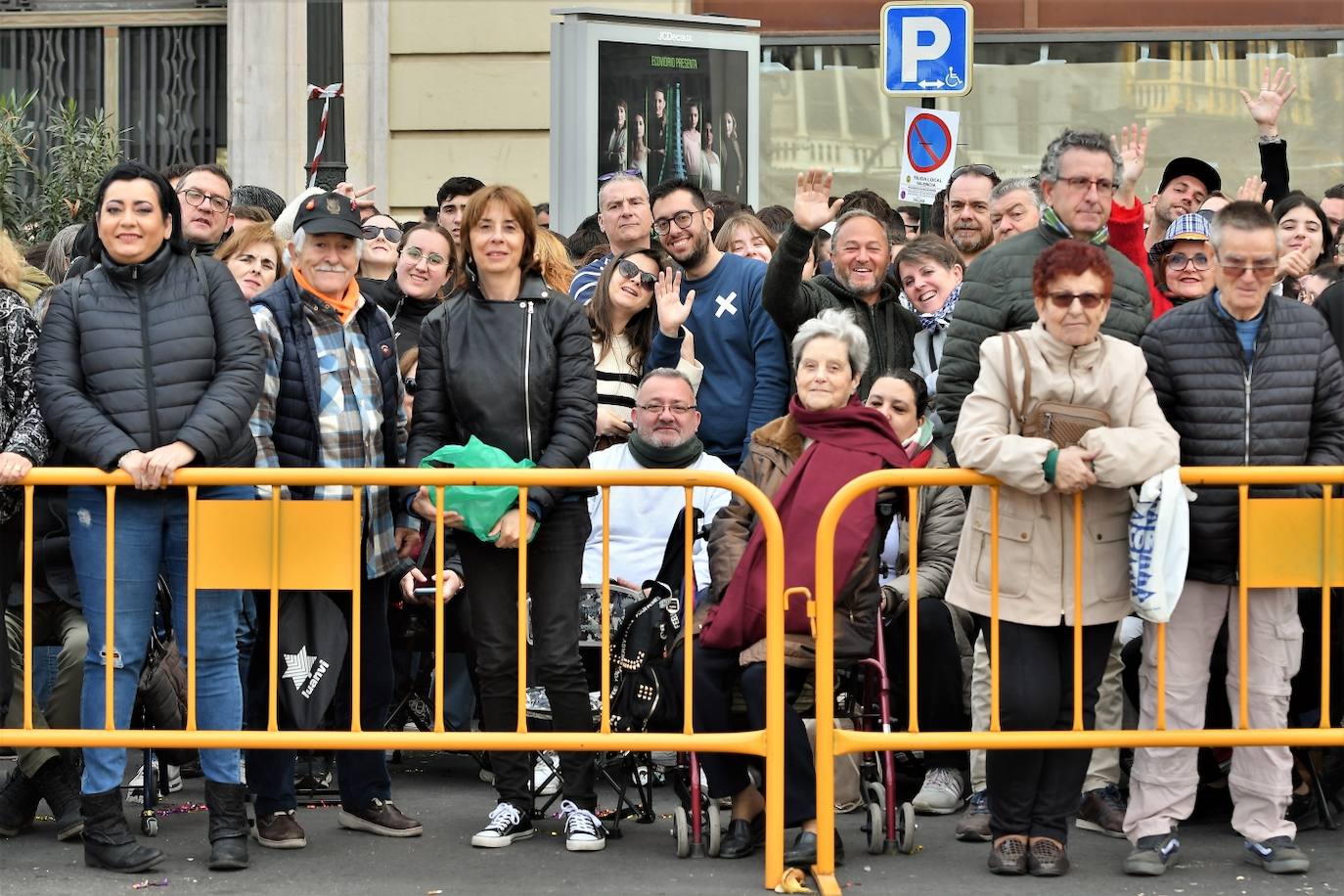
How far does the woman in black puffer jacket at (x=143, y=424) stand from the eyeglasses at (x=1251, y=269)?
326cm

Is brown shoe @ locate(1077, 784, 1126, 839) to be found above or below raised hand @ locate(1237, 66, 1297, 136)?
below

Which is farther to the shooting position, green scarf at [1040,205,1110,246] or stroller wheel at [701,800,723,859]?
green scarf at [1040,205,1110,246]

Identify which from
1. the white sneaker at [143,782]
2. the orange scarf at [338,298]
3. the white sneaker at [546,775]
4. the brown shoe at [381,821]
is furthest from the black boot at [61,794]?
the orange scarf at [338,298]

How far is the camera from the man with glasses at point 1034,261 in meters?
7.31

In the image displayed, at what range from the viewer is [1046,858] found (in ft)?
22.5

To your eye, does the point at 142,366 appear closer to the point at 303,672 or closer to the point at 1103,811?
the point at 303,672

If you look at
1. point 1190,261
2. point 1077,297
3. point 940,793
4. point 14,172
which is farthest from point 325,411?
point 14,172

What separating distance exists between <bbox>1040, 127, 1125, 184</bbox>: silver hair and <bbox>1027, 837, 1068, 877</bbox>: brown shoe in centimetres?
232

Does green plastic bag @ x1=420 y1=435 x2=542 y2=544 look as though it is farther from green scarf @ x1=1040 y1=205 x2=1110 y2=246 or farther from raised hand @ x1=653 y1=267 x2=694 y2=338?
green scarf @ x1=1040 y1=205 x2=1110 y2=246

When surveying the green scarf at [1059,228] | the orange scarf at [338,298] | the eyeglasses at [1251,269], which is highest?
the green scarf at [1059,228]

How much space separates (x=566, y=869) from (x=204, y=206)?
12.2 ft

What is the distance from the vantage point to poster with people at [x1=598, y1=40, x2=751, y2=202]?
12188mm

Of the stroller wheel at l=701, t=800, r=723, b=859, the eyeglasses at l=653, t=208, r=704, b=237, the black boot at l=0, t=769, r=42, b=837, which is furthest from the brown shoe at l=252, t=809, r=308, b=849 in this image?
the eyeglasses at l=653, t=208, r=704, b=237

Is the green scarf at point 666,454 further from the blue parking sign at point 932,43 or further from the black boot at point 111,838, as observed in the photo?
the blue parking sign at point 932,43
